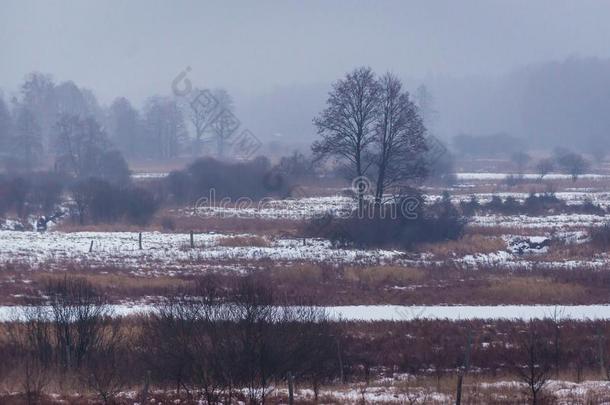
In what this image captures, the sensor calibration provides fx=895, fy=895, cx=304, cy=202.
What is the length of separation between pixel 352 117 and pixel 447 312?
2256 cm

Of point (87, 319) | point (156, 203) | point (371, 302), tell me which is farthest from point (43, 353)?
point (156, 203)

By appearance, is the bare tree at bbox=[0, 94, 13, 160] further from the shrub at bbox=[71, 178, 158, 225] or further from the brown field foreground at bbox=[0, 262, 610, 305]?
the brown field foreground at bbox=[0, 262, 610, 305]

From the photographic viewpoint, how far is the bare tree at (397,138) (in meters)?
44.1

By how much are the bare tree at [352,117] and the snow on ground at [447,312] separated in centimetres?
Result: 2013

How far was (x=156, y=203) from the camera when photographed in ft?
165

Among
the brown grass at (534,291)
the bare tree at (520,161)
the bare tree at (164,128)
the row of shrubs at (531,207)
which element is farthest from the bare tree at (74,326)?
the bare tree at (164,128)

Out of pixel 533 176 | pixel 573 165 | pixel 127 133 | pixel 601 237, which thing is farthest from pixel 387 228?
pixel 127 133

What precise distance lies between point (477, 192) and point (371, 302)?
41.2m

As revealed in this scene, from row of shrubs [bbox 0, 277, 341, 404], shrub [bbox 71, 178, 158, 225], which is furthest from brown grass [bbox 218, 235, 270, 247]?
row of shrubs [bbox 0, 277, 341, 404]

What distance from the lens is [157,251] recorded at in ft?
111

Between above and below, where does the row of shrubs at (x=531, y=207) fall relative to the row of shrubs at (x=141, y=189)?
below

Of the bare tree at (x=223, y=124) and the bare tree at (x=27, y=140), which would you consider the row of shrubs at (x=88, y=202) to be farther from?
the bare tree at (x=27, y=140)

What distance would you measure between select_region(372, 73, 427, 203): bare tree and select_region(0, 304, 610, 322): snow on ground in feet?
65.2

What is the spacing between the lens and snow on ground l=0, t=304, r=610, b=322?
71.9ft
